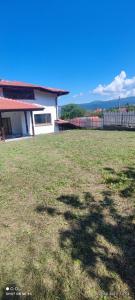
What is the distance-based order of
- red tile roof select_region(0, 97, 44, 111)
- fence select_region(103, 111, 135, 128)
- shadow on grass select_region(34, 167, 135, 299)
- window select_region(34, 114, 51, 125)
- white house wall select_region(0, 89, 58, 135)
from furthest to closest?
1. window select_region(34, 114, 51, 125)
2. white house wall select_region(0, 89, 58, 135)
3. fence select_region(103, 111, 135, 128)
4. red tile roof select_region(0, 97, 44, 111)
5. shadow on grass select_region(34, 167, 135, 299)

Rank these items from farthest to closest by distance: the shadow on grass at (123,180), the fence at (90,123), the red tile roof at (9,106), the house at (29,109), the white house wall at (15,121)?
the fence at (90,123) < the white house wall at (15,121) < the house at (29,109) < the red tile roof at (9,106) < the shadow on grass at (123,180)

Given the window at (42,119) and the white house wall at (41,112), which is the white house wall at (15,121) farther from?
the window at (42,119)

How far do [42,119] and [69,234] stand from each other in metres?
16.8

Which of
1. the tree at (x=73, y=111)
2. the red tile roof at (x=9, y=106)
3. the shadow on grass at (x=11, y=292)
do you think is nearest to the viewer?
the shadow on grass at (x=11, y=292)

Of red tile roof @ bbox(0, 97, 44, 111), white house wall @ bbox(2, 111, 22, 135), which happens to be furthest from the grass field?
white house wall @ bbox(2, 111, 22, 135)

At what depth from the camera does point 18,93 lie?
17.7 m

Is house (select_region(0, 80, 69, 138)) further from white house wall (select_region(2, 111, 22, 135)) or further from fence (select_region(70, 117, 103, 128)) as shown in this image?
fence (select_region(70, 117, 103, 128))

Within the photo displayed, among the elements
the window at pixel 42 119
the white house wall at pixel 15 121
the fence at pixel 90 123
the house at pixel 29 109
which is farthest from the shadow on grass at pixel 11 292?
the fence at pixel 90 123

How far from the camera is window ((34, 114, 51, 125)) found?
61.4ft

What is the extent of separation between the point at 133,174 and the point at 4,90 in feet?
48.1

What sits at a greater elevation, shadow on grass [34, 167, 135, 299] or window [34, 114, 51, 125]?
window [34, 114, 51, 125]

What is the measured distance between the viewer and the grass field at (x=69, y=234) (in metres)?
2.28

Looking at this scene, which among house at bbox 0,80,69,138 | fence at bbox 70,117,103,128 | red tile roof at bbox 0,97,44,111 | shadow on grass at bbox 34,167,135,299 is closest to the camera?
→ shadow on grass at bbox 34,167,135,299

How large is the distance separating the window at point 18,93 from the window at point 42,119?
5.98 feet
